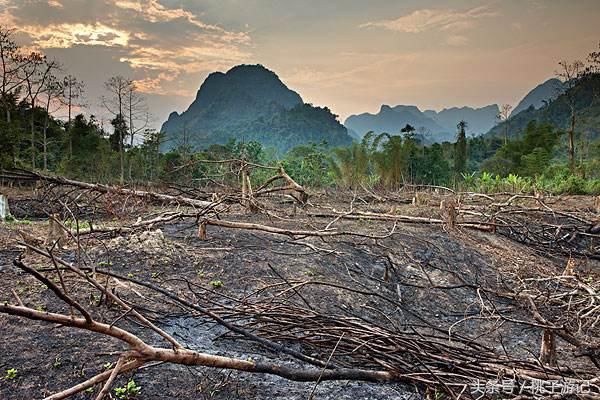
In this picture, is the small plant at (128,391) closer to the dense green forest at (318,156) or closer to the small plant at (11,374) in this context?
the small plant at (11,374)

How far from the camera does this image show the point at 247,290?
14.2ft

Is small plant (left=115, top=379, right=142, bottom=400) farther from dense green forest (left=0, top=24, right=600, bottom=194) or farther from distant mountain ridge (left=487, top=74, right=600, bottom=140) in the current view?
distant mountain ridge (left=487, top=74, right=600, bottom=140)

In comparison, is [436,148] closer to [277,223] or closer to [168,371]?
[277,223]

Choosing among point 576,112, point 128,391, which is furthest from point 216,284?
point 576,112

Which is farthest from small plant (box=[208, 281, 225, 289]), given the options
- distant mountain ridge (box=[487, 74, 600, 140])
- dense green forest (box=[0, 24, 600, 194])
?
distant mountain ridge (box=[487, 74, 600, 140])

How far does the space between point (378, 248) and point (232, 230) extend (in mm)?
2432

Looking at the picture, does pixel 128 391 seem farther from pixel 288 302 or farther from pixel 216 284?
pixel 216 284

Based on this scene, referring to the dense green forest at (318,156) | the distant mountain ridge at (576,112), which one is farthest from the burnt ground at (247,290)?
the distant mountain ridge at (576,112)

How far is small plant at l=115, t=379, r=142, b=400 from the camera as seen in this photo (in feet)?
7.41

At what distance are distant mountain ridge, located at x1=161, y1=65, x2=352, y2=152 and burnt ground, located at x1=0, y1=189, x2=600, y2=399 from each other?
6314 centimetres

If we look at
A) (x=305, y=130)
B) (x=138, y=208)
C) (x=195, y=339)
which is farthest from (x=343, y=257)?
(x=305, y=130)

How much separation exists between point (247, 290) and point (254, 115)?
103806mm

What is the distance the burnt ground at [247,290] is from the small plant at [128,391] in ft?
0.16

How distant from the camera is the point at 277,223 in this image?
767cm
